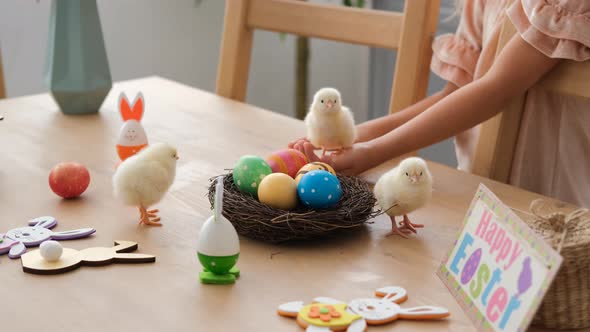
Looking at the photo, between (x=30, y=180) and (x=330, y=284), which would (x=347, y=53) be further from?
(x=330, y=284)

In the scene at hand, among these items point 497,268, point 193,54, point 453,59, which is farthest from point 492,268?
point 193,54

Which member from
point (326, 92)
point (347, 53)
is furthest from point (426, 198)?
point (347, 53)

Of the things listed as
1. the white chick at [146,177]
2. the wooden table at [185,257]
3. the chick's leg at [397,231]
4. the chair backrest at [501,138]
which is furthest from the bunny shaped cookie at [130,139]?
the chair backrest at [501,138]

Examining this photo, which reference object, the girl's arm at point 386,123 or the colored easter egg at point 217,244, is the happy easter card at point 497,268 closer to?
the colored easter egg at point 217,244

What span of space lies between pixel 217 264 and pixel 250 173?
0.56ft

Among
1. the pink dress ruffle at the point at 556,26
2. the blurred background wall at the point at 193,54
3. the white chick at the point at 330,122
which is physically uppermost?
the pink dress ruffle at the point at 556,26

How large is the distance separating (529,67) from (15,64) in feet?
6.32

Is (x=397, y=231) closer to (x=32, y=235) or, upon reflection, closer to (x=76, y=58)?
(x=32, y=235)

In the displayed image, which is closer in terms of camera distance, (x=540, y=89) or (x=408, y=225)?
(x=408, y=225)

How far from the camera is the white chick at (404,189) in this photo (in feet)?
2.84

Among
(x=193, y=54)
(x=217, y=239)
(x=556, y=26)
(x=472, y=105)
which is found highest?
(x=556, y=26)

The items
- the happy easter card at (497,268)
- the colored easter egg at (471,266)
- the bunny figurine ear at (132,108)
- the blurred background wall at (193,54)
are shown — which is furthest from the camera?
the blurred background wall at (193,54)

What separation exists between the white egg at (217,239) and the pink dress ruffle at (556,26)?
0.56m

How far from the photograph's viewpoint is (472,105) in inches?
44.2
